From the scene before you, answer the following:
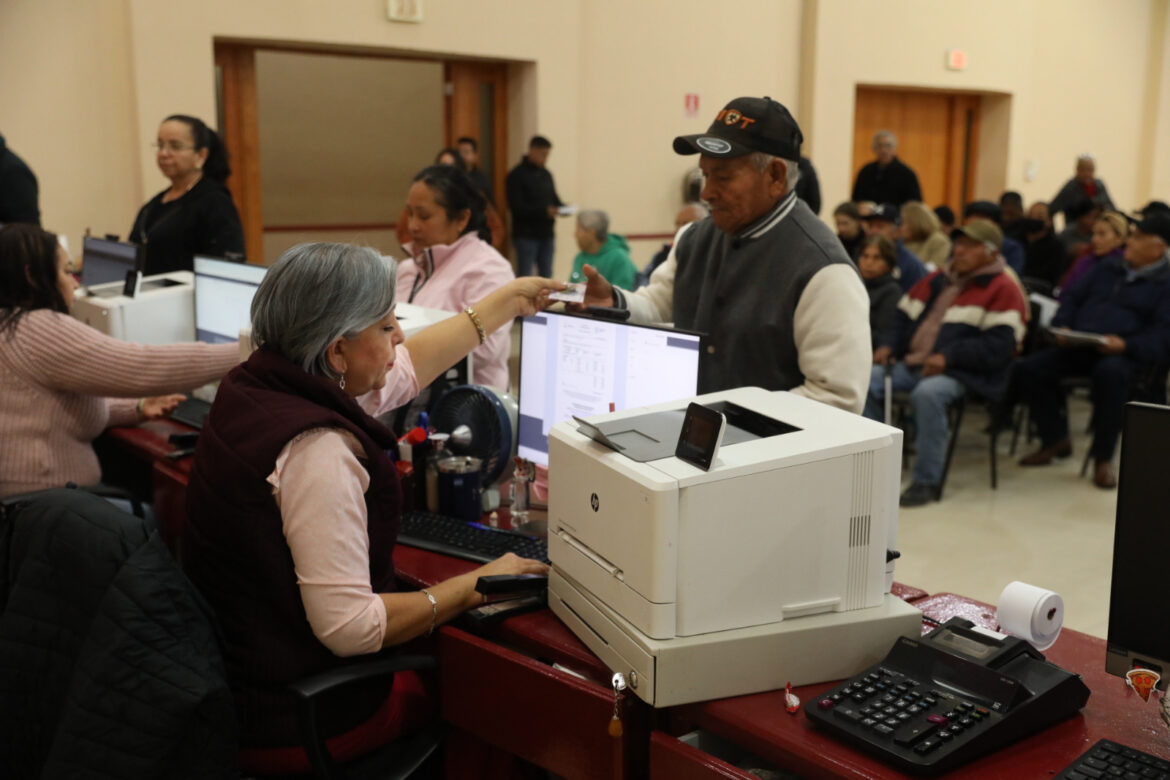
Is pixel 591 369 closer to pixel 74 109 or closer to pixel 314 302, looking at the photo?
pixel 314 302

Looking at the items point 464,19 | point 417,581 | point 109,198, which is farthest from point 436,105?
point 417,581

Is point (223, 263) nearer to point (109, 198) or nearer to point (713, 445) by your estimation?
point (713, 445)

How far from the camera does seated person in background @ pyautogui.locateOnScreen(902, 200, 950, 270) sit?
6.37 metres

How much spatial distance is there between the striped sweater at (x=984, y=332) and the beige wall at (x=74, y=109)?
4523 millimetres

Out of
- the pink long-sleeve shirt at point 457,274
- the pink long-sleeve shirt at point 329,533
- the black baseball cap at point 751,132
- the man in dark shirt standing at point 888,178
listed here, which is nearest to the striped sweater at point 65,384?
the pink long-sleeve shirt at point 457,274

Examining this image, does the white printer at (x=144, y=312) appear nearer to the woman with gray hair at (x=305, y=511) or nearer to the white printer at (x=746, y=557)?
the woman with gray hair at (x=305, y=511)

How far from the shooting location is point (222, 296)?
3143 mm

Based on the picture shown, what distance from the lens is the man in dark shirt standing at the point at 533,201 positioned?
298 inches

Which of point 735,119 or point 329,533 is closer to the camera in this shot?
point 329,533

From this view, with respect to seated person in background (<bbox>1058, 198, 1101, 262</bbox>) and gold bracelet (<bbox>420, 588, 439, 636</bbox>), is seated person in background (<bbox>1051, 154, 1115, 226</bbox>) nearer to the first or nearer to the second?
seated person in background (<bbox>1058, 198, 1101, 262</bbox>)

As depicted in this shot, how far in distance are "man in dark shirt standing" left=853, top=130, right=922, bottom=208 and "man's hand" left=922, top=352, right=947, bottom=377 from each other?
3.90 m

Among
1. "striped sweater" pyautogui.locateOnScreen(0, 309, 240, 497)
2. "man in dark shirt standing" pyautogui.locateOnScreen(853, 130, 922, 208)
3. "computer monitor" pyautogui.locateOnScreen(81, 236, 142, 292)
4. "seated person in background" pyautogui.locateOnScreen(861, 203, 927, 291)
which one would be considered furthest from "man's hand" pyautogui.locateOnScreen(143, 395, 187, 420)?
"man in dark shirt standing" pyautogui.locateOnScreen(853, 130, 922, 208)

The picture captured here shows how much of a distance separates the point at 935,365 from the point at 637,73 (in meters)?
4.25

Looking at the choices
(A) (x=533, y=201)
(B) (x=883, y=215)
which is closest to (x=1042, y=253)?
(B) (x=883, y=215)
